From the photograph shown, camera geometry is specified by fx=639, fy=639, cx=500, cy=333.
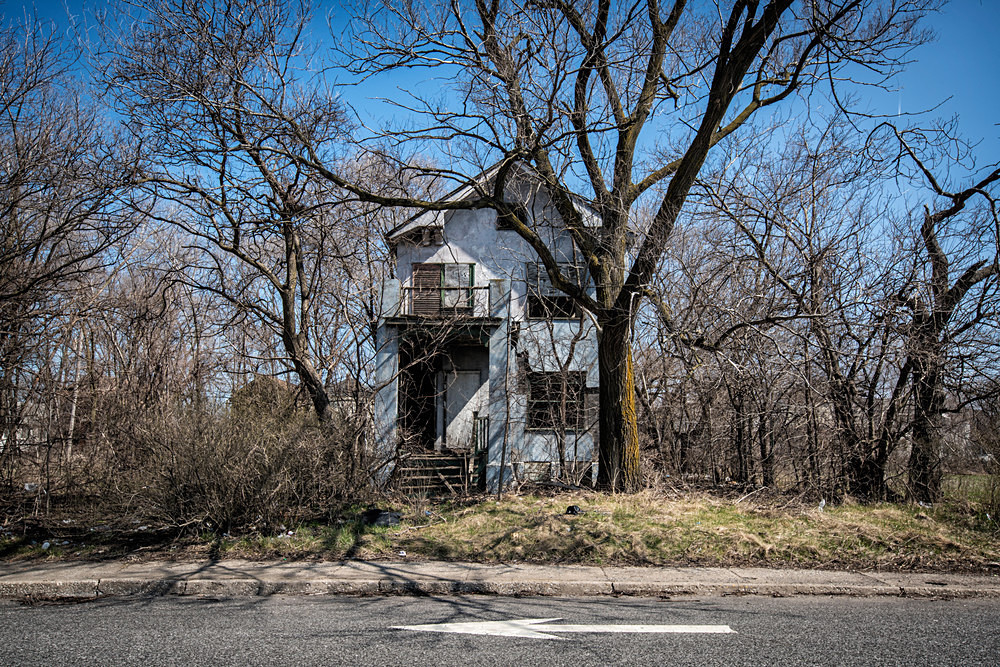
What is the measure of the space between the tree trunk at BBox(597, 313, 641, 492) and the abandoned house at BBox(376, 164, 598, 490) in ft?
10.9

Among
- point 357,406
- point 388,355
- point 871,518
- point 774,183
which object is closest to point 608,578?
point 871,518

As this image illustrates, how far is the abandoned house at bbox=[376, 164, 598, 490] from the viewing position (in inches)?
631

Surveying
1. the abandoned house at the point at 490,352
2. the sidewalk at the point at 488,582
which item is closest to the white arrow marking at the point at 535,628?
the sidewalk at the point at 488,582

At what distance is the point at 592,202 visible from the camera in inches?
440

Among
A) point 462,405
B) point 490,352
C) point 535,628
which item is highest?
point 490,352

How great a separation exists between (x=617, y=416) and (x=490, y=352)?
603 centimetres

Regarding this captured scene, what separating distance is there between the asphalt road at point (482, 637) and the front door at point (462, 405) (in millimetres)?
12927

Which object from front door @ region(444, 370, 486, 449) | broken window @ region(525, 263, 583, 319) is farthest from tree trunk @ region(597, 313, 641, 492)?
front door @ region(444, 370, 486, 449)

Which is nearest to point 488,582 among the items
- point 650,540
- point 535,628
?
point 535,628

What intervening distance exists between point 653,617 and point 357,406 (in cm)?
652

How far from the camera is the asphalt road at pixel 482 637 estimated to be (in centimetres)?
430

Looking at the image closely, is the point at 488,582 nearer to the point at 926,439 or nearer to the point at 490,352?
the point at 926,439

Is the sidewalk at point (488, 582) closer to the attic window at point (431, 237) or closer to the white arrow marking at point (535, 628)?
the white arrow marking at point (535, 628)

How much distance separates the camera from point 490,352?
1661 cm
